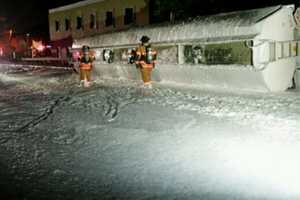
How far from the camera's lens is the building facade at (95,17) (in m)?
31.8

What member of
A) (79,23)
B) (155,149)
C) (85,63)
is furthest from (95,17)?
(155,149)

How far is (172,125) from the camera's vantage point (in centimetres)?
787

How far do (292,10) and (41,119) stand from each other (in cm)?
903

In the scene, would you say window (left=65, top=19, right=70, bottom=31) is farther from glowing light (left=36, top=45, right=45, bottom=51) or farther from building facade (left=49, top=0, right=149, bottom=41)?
glowing light (left=36, top=45, right=45, bottom=51)

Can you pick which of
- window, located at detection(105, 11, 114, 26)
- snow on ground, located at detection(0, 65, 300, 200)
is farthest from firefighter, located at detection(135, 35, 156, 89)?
window, located at detection(105, 11, 114, 26)

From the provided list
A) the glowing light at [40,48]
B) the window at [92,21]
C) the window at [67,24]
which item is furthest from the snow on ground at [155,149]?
the glowing light at [40,48]

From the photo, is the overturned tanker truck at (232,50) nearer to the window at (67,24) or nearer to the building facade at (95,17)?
the building facade at (95,17)

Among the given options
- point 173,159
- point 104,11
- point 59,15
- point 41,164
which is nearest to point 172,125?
point 173,159

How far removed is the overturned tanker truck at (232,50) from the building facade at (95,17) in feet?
47.5

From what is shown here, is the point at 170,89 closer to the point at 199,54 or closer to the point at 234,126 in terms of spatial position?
the point at 199,54

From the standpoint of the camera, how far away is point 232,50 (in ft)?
39.9

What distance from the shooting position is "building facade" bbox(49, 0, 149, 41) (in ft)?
104

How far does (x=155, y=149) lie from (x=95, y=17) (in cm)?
3240

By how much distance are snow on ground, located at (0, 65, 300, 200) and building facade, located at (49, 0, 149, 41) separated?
19262mm
